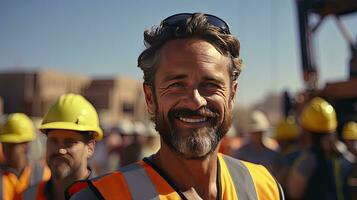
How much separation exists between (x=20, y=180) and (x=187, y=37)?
2272 mm

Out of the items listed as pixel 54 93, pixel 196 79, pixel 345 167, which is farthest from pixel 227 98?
pixel 54 93

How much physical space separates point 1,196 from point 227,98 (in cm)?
210

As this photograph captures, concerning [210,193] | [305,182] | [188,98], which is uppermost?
[188,98]

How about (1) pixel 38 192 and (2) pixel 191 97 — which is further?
(1) pixel 38 192

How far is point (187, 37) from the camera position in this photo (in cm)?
176

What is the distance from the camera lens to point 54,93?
91.0 feet

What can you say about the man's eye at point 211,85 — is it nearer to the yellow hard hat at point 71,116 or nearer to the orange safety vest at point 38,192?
the yellow hard hat at point 71,116

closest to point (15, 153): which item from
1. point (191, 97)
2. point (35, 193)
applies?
point (35, 193)

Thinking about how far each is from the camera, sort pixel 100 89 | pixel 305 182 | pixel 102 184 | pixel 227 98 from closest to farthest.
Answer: pixel 102 184, pixel 227 98, pixel 305 182, pixel 100 89

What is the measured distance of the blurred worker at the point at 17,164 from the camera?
10.9 feet

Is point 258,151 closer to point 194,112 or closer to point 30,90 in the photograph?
point 194,112

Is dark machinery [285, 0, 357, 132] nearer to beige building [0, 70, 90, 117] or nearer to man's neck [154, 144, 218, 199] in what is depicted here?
man's neck [154, 144, 218, 199]

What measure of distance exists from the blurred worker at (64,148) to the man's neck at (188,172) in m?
1.08

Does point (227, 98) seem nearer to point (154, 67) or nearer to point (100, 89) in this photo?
point (154, 67)
